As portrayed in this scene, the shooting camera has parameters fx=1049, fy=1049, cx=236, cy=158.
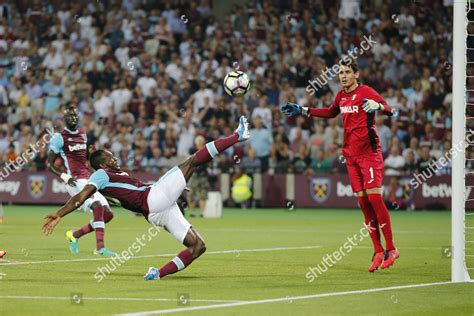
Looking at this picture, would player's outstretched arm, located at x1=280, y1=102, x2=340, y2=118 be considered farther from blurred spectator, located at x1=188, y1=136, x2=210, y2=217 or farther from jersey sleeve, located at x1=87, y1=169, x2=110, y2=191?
blurred spectator, located at x1=188, y1=136, x2=210, y2=217

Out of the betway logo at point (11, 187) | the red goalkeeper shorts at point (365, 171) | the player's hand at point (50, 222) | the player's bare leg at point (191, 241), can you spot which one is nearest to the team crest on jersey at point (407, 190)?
the betway logo at point (11, 187)

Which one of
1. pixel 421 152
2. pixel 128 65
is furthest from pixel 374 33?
pixel 128 65

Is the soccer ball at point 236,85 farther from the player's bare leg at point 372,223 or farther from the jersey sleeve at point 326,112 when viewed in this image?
the player's bare leg at point 372,223

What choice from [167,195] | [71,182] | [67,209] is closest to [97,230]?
[71,182]

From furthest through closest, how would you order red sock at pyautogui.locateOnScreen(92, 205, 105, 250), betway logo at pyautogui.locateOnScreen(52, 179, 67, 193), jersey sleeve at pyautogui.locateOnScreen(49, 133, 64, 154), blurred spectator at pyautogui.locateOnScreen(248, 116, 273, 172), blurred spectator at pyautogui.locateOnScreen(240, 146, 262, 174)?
betway logo at pyautogui.locateOnScreen(52, 179, 67, 193)
blurred spectator at pyautogui.locateOnScreen(240, 146, 262, 174)
blurred spectator at pyautogui.locateOnScreen(248, 116, 273, 172)
jersey sleeve at pyautogui.locateOnScreen(49, 133, 64, 154)
red sock at pyautogui.locateOnScreen(92, 205, 105, 250)

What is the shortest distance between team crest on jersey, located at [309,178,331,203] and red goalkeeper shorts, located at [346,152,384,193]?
55.4ft

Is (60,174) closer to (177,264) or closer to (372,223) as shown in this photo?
(177,264)

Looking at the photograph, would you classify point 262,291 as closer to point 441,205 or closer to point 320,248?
point 320,248

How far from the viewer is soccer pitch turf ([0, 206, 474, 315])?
9773 millimetres

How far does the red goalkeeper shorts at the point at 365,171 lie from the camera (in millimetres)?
13680

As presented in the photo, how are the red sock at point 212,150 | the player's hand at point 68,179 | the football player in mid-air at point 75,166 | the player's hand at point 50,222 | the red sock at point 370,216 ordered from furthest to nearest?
the football player in mid-air at point 75,166
the player's hand at point 68,179
the red sock at point 370,216
the red sock at point 212,150
the player's hand at point 50,222

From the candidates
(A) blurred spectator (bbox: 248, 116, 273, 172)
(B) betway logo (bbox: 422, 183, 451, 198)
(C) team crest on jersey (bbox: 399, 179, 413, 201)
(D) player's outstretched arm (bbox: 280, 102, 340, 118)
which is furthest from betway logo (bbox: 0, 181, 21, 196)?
(D) player's outstretched arm (bbox: 280, 102, 340, 118)

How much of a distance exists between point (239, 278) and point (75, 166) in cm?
605

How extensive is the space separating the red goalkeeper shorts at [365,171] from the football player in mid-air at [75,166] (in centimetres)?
466
